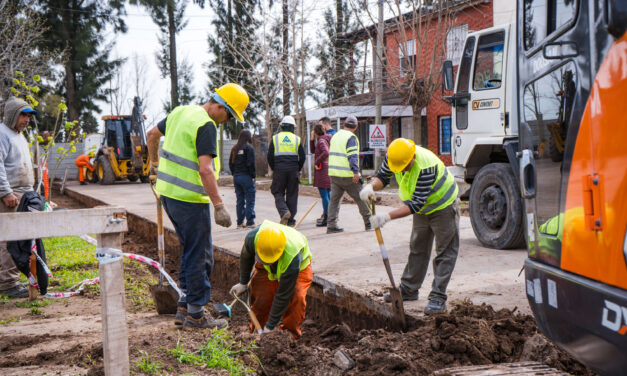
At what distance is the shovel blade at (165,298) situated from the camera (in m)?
5.27

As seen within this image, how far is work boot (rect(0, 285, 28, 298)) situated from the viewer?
612cm

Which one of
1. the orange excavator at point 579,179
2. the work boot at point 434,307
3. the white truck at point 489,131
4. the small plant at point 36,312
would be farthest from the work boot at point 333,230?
the orange excavator at point 579,179

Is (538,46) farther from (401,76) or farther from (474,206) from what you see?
(401,76)

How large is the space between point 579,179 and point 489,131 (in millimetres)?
5498

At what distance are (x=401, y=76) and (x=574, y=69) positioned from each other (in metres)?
16.3

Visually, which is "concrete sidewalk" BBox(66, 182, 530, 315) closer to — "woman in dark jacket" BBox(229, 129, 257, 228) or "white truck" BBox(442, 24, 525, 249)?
"white truck" BBox(442, 24, 525, 249)

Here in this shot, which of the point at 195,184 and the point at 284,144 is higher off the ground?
the point at 284,144

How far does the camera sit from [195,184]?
4555mm

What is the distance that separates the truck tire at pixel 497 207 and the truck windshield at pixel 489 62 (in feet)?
3.72

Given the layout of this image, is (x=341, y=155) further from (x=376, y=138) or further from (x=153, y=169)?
(x=376, y=138)

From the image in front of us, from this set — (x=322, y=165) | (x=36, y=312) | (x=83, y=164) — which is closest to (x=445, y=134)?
(x=322, y=165)

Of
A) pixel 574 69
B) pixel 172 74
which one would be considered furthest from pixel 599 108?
pixel 172 74

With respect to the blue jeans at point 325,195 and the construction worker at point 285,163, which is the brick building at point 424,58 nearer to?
the blue jeans at point 325,195

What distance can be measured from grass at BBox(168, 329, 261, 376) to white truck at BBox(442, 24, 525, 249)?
14.1ft
